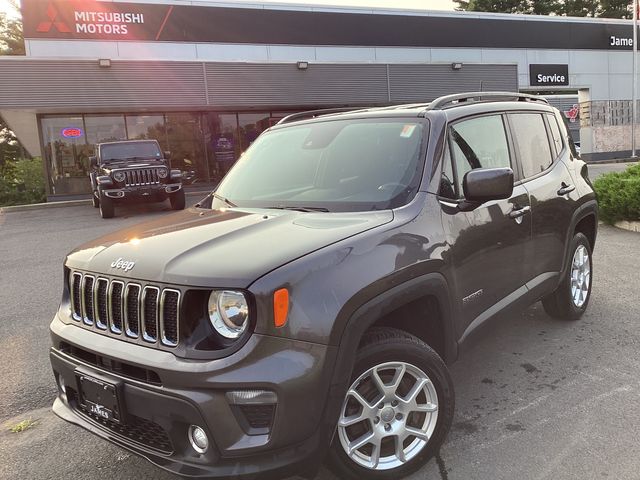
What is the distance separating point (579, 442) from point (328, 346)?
164 cm

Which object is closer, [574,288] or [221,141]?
[574,288]

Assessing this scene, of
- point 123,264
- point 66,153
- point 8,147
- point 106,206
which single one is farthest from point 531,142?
→ point 8,147

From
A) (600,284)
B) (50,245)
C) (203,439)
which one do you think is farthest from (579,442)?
(50,245)

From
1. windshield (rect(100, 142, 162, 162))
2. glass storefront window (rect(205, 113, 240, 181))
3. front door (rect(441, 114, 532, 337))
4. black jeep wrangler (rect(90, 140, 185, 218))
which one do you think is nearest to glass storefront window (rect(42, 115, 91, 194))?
glass storefront window (rect(205, 113, 240, 181))

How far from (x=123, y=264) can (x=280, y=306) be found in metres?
0.83

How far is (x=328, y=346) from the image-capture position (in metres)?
2.16

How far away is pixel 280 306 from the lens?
2.11m

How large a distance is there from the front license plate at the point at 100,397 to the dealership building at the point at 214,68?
17.4 m

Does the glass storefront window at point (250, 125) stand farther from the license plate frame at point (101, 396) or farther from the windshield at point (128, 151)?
the license plate frame at point (101, 396)

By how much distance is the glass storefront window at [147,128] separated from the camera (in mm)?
20203

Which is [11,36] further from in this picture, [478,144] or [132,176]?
[478,144]

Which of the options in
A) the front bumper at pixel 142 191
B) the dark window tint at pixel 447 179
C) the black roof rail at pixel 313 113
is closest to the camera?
the dark window tint at pixel 447 179

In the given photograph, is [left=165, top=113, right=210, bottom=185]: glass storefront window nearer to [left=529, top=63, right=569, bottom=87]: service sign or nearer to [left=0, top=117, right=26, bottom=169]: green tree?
[left=529, top=63, right=569, bottom=87]: service sign

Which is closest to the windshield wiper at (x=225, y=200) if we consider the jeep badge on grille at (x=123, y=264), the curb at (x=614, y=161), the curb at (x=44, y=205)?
the jeep badge on grille at (x=123, y=264)
